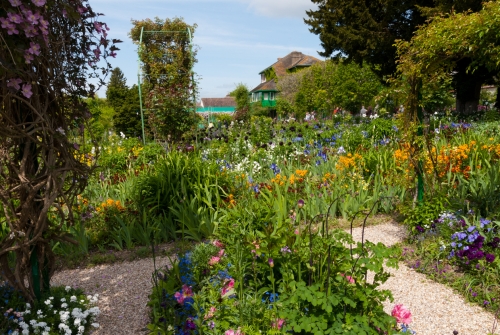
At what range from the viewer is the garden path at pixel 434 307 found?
113 inches

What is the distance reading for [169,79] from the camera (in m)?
11.7

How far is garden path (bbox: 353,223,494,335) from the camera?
9.43 ft

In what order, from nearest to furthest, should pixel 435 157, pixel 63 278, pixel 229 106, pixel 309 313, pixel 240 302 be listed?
pixel 309 313, pixel 240 302, pixel 63 278, pixel 435 157, pixel 229 106

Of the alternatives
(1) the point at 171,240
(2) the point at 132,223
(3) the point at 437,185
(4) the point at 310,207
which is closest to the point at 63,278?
(2) the point at 132,223

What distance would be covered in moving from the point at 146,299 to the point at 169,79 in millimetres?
9218

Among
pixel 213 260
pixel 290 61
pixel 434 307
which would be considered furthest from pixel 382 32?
pixel 290 61

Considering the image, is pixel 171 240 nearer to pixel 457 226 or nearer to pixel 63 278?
pixel 63 278

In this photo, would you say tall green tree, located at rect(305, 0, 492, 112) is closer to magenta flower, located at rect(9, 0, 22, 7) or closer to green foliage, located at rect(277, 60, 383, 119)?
green foliage, located at rect(277, 60, 383, 119)

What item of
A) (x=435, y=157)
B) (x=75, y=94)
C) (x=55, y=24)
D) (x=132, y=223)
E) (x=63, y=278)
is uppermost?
(x=55, y=24)

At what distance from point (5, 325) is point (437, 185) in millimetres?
4364

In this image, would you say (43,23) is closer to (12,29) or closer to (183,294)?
(12,29)

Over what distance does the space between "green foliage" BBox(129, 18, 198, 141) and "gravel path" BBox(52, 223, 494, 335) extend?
6161 millimetres

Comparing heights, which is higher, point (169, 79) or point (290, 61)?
point (290, 61)

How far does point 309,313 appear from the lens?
7.34 ft
